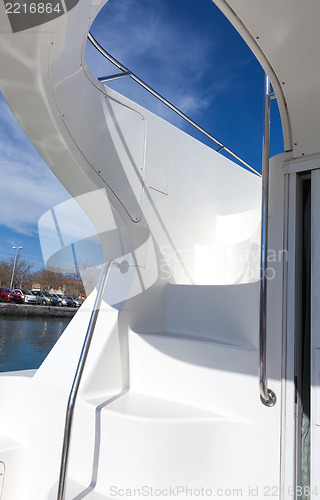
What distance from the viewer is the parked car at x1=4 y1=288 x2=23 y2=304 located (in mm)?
5837

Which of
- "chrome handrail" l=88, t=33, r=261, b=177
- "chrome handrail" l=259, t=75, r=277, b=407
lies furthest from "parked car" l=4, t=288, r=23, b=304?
"chrome handrail" l=259, t=75, r=277, b=407

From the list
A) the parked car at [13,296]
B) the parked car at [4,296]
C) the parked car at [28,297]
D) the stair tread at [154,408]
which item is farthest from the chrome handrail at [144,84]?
the parked car at [13,296]

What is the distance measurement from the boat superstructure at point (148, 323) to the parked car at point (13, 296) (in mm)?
4384

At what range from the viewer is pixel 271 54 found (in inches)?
43.6

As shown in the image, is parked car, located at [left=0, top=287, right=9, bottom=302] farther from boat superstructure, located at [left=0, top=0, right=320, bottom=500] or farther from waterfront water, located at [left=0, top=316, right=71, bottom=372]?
boat superstructure, located at [left=0, top=0, right=320, bottom=500]

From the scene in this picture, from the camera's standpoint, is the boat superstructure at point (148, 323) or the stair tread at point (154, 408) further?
the stair tread at point (154, 408)

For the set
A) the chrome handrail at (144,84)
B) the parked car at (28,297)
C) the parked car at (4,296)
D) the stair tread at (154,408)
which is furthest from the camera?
the parked car at (28,297)

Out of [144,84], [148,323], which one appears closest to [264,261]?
[148,323]

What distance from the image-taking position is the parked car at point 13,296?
230 inches

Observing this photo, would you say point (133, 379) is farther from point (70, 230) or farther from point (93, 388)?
point (70, 230)

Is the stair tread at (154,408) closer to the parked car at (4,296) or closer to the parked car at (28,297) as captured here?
the parked car at (4,296)

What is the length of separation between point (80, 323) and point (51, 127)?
1108 millimetres

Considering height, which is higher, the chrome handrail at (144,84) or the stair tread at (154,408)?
the chrome handrail at (144,84)

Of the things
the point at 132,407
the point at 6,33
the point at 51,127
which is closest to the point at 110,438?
the point at 132,407
